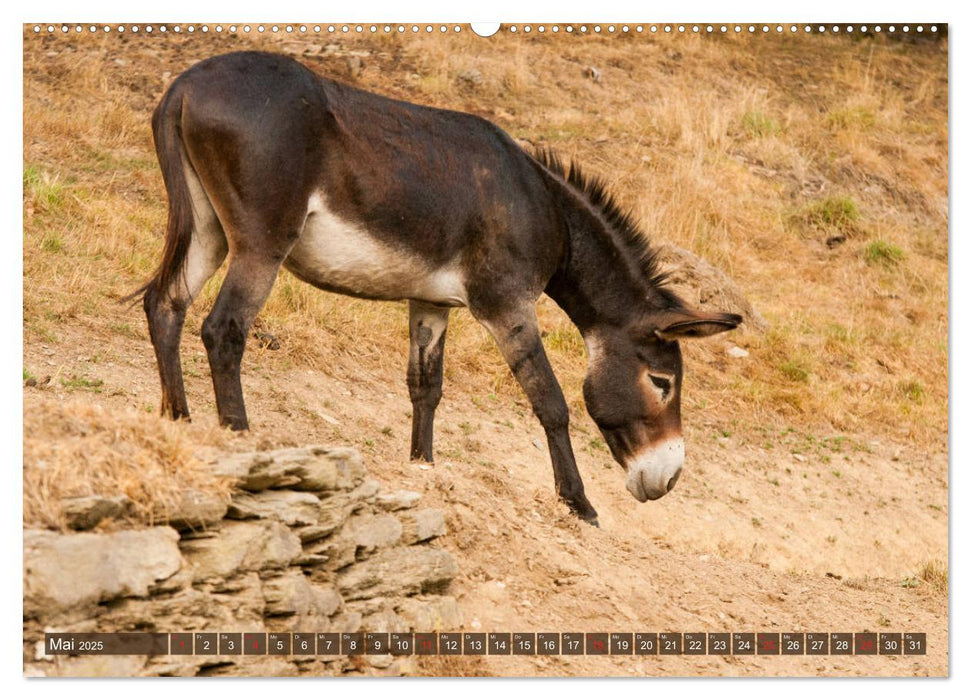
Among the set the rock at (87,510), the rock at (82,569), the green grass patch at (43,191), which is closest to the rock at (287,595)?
the rock at (82,569)

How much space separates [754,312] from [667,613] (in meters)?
6.24

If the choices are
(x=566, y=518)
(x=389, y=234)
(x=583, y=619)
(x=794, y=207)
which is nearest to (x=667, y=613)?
(x=583, y=619)

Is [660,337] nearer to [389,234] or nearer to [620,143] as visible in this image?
[389,234]

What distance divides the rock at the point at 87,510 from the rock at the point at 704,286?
24.3ft

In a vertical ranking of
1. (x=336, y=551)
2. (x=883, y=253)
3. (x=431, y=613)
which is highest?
(x=883, y=253)

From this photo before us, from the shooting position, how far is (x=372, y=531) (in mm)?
4918

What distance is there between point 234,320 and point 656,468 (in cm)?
258

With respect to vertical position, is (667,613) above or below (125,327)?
below

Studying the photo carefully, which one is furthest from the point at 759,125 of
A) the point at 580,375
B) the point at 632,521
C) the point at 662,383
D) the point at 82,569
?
the point at 82,569

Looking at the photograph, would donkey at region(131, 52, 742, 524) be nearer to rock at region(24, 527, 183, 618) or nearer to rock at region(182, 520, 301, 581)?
rock at region(182, 520, 301, 581)

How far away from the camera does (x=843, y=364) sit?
36.8 ft

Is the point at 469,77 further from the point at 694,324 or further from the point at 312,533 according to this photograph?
the point at 312,533

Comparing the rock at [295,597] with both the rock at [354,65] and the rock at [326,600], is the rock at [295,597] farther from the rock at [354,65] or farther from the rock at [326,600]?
the rock at [354,65]

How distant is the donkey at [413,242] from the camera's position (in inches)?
217
